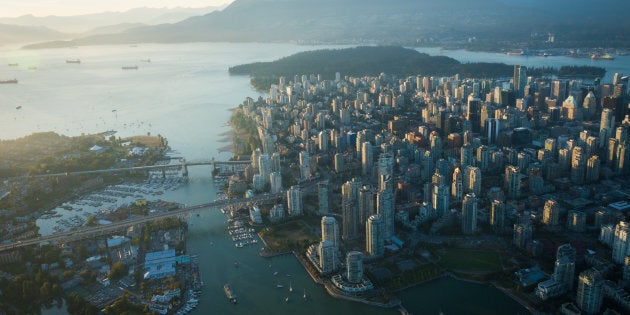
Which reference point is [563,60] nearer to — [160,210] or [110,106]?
[110,106]

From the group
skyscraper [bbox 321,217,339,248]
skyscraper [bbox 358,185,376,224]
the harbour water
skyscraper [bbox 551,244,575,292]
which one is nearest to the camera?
skyscraper [bbox 551,244,575,292]

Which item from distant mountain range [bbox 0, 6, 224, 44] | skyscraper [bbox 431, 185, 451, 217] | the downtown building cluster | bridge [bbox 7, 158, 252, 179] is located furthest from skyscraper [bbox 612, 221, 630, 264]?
distant mountain range [bbox 0, 6, 224, 44]

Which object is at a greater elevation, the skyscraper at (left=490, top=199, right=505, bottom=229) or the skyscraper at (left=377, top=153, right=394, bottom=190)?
the skyscraper at (left=377, top=153, right=394, bottom=190)

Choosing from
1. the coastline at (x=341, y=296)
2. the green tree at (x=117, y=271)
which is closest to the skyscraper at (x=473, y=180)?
the coastline at (x=341, y=296)

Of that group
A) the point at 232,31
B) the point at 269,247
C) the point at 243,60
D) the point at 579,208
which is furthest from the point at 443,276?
the point at 232,31

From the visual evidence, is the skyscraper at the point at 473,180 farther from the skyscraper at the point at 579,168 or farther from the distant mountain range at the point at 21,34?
the distant mountain range at the point at 21,34

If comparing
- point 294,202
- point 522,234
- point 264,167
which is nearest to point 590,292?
point 522,234

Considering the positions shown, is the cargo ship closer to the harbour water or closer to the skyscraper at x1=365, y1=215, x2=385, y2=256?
the harbour water
